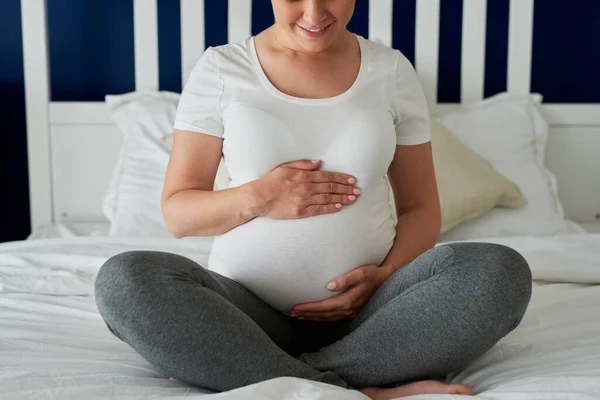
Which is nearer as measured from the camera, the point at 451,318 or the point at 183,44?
the point at 451,318

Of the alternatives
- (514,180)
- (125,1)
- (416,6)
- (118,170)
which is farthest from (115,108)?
(514,180)

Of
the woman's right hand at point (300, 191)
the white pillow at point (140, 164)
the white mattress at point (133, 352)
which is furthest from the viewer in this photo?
the white pillow at point (140, 164)

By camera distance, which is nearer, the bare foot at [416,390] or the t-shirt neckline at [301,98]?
the bare foot at [416,390]

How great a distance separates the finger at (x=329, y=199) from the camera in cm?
110

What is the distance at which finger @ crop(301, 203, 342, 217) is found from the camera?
1.11 metres

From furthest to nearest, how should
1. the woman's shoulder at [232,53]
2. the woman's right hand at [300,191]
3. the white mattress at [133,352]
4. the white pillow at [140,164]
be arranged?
the white pillow at [140,164]
the woman's shoulder at [232,53]
the woman's right hand at [300,191]
the white mattress at [133,352]

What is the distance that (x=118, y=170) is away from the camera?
2092mm

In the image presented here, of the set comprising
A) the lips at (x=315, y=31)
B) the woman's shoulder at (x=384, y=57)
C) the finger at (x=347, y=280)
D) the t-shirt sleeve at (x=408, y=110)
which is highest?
the lips at (x=315, y=31)

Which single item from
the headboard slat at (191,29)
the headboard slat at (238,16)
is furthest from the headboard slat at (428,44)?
the headboard slat at (191,29)

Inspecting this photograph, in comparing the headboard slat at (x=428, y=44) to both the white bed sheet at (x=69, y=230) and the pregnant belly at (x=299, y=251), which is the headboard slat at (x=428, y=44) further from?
the pregnant belly at (x=299, y=251)

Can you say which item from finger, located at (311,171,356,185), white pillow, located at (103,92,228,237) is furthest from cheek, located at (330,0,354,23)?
white pillow, located at (103,92,228,237)

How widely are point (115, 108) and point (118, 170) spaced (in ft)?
0.72

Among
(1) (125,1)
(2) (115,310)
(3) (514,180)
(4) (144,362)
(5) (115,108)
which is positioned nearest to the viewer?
(2) (115,310)

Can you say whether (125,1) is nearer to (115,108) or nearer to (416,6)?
(115,108)
